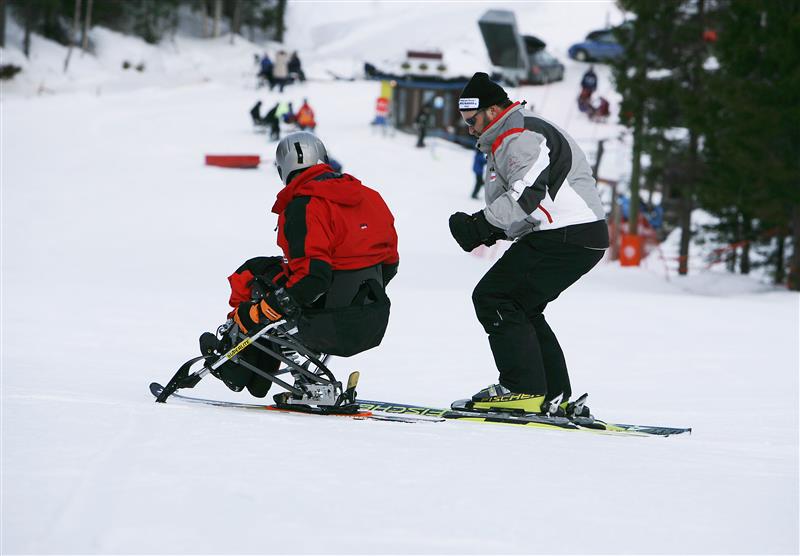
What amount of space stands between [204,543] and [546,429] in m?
2.59

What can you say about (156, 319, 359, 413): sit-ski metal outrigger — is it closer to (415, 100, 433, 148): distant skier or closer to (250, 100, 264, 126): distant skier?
(250, 100, 264, 126): distant skier

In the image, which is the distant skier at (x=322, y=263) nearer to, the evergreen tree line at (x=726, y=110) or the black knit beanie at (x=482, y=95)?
the black knit beanie at (x=482, y=95)

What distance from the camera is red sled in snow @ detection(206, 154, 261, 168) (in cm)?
2870

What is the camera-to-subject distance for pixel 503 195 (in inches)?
195

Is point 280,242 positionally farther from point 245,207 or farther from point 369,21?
point 369,21

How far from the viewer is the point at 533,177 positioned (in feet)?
16.1

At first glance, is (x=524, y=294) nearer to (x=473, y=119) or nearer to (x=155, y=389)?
→ (x=473, y=119)

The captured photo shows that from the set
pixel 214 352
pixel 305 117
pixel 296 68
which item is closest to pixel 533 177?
pixel 214 352

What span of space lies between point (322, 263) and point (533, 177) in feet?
3.52

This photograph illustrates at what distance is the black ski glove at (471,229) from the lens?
5016 mm

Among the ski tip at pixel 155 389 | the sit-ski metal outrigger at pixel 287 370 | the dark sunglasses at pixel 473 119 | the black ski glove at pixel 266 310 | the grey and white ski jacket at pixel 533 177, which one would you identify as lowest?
the ski tip at pixel 155 389

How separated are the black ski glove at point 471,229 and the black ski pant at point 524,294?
245 mm

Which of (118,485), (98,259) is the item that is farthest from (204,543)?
(98,259)

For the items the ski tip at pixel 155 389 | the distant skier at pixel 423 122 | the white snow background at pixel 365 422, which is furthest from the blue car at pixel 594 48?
the ski tip at pixel 155 389
